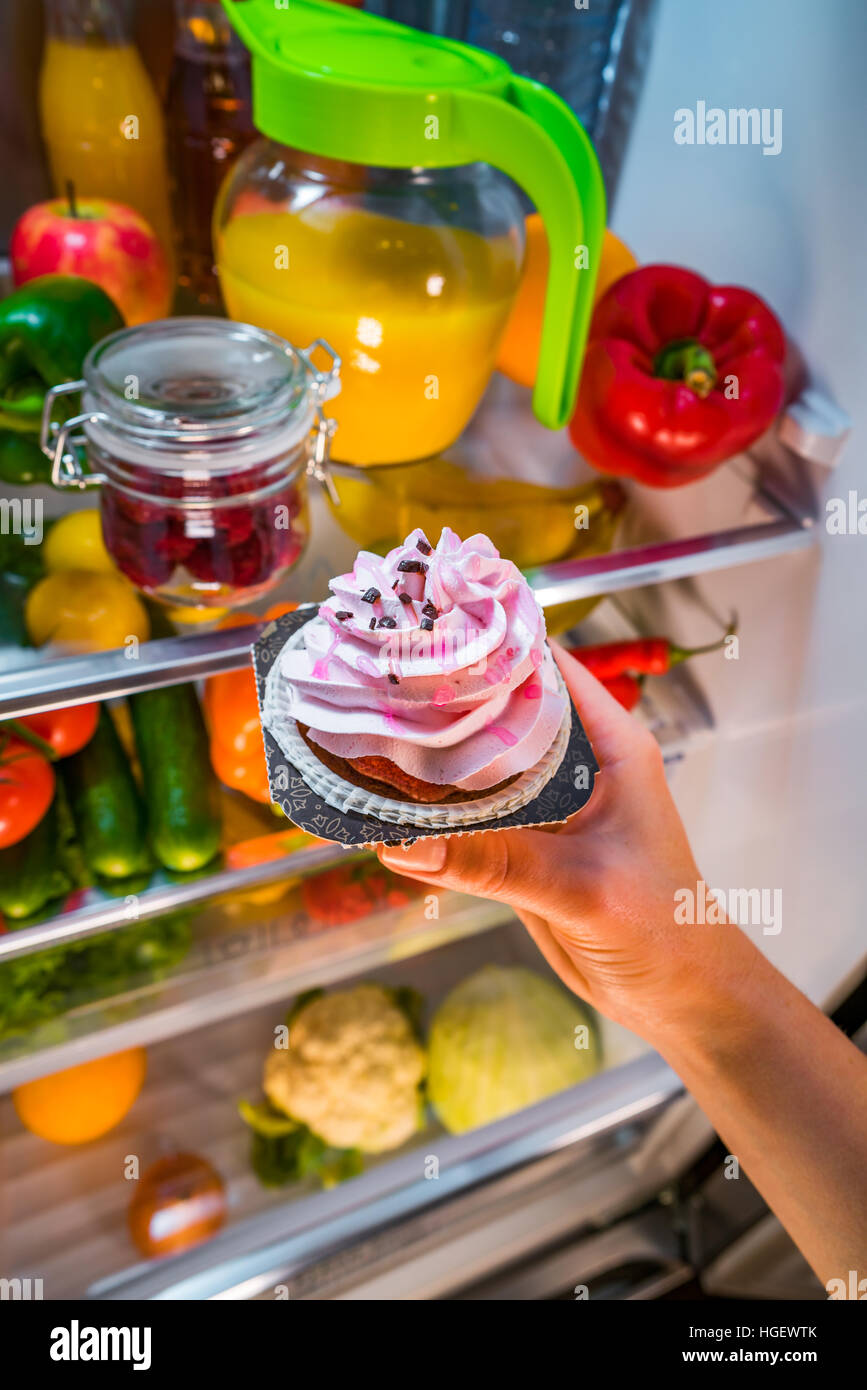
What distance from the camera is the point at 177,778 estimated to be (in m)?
1.01

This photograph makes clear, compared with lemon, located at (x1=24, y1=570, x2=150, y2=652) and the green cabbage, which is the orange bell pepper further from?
the green cabbage

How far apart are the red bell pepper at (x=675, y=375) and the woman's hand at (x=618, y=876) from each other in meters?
0.28

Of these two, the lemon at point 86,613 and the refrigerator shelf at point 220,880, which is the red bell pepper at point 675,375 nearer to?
the refrigerator shelf at point 220,880

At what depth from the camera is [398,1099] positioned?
134cm

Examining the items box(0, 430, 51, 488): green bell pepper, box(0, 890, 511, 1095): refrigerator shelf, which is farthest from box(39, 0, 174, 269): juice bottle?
box(0, 890, 511, 1095): refrigerator shelf

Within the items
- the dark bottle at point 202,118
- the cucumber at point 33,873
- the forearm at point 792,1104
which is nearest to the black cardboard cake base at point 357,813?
the forearm at point 792,1104

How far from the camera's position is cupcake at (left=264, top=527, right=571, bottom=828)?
68 centimetres

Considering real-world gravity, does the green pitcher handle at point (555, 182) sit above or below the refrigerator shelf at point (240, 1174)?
above

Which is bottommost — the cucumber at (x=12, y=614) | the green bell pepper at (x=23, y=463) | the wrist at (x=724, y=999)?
the wrist at (x=724, y=999)

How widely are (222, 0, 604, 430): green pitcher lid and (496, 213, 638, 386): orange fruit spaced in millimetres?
120

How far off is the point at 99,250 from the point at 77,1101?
0.95 metres

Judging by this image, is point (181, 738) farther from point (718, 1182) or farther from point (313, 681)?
point (718, 1182)

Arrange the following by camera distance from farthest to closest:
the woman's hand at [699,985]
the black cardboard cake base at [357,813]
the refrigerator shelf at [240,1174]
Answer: the refrigerator shelf at [240,1174] → the woman's hand at [699,985] → the black cardboard cake base at [357,813]

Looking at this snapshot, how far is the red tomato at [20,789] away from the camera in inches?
35.9
